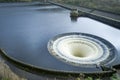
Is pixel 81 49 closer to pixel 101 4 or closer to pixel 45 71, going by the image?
pixel 45 71

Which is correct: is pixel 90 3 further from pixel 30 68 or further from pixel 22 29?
pixel 30 68

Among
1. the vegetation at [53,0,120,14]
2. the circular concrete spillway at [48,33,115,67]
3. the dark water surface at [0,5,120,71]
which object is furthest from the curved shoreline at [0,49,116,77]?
the vegetation at [53,0,120,14]

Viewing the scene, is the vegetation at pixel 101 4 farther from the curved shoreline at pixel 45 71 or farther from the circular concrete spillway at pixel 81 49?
the curved shoreline at pixel 45 71

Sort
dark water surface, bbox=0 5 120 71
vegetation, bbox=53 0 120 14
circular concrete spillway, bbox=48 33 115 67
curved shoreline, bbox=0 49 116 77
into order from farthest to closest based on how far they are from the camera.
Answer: vegetation, bbox=53 0 120 14
dark water surface, bbox=0 5 120 71
circular concrete spillway, bbox=48 33 115 67
curved shoreline, bbox=0 49 116 77

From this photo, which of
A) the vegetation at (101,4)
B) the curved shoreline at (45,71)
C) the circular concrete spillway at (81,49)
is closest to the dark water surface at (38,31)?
the circular concrete spillway at (81,49)

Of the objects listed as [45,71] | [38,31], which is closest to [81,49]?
[45,71]

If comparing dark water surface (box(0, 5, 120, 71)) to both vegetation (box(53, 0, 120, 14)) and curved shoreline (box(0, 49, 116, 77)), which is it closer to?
curved shoreline (box(0, 49, 116, 77))
